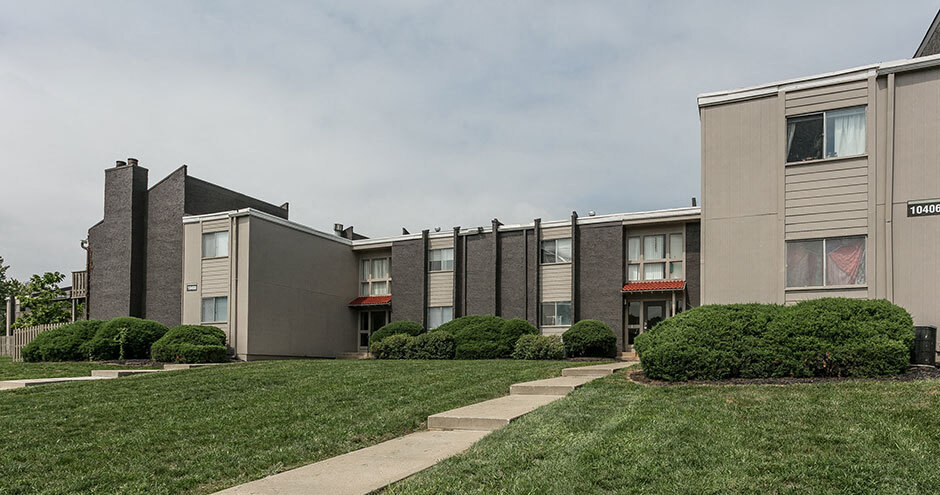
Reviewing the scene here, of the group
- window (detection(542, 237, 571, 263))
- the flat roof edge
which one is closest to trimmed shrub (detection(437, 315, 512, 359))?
window (detection(542, 237, 571, 263))

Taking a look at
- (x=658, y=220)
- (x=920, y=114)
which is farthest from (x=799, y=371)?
(x=658, y=220)

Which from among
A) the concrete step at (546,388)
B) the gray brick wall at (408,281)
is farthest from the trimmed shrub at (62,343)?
the concrete step at (546,388)

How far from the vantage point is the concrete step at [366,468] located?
207 inches

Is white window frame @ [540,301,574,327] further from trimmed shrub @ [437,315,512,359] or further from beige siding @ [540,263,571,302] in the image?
trimmed shrub @ [437,315,512,359]

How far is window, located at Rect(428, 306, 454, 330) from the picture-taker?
29.3 metres

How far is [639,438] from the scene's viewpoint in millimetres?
6488

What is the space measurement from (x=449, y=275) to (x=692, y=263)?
1019 cm

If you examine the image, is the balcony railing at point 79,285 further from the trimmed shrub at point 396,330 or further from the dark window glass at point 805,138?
the dark window glass at point 805,138

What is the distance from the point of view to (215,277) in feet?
89.8

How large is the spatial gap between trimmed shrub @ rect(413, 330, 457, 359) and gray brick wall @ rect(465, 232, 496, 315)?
401 centimetres

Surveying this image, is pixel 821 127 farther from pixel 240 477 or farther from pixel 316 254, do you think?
pixel 316 254

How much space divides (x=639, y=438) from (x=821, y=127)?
11228 millimetres

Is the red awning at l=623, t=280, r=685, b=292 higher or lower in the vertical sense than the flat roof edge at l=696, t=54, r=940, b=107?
lower

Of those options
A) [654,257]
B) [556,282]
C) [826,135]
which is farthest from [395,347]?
[826,135]
